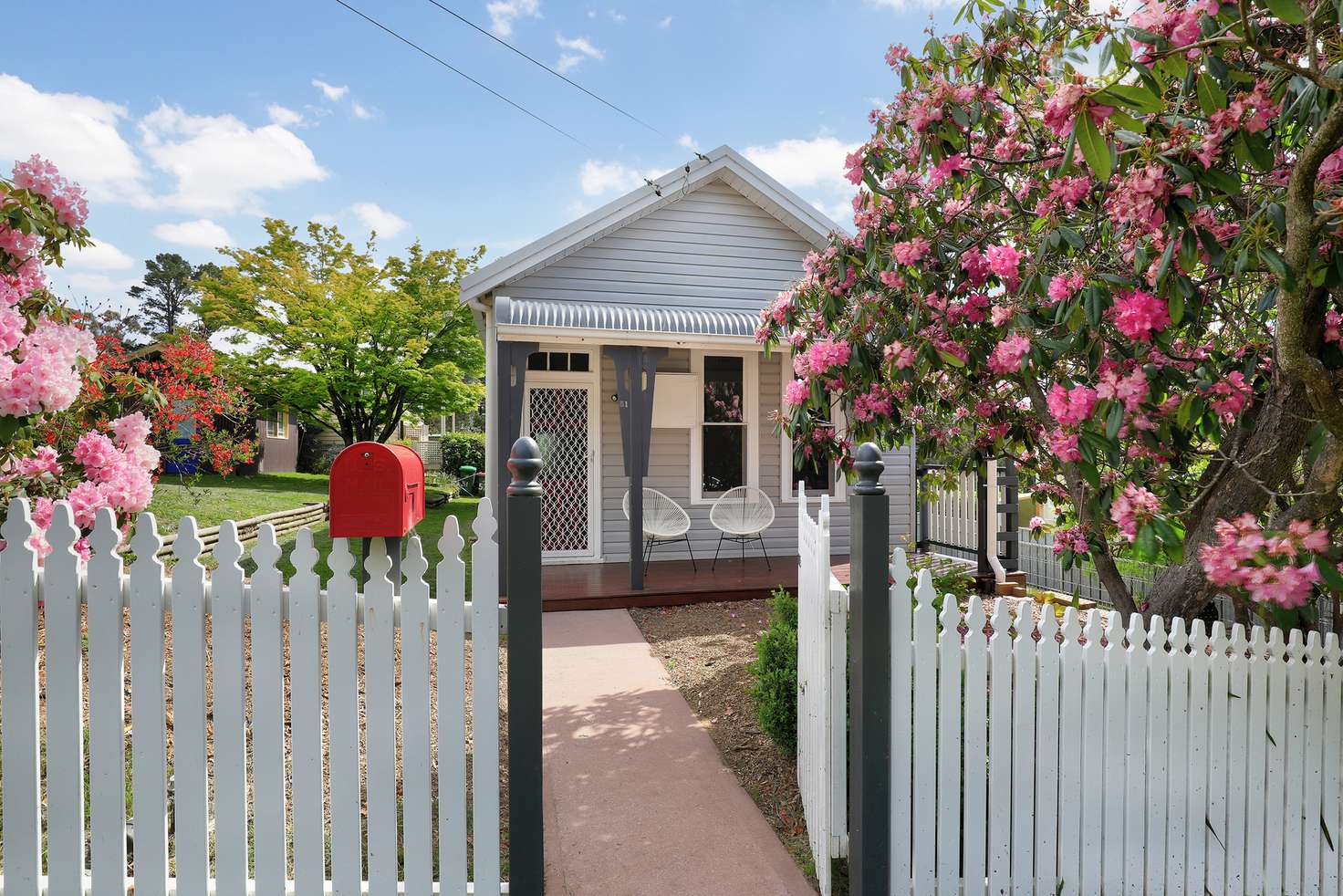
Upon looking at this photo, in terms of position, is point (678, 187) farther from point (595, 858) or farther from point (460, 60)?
point (595, 858)

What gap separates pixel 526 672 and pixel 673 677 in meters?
2.94

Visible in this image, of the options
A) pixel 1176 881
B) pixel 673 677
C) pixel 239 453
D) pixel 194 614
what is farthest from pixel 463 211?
pixel 1176 881

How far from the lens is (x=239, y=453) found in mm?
8938

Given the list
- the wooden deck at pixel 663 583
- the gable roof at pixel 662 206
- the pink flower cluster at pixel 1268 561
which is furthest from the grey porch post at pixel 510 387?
the pink flower cluster at pixel 1268 561

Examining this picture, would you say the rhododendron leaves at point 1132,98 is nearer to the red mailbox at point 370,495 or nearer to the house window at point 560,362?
the red mailbox at point 370,495

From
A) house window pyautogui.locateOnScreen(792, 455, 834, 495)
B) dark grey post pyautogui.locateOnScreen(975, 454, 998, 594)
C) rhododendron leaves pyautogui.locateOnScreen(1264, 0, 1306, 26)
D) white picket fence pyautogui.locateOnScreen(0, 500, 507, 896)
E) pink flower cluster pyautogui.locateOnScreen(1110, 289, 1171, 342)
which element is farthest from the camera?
house window pyautogui.locateOnScreen(792, 455, 834, 495)

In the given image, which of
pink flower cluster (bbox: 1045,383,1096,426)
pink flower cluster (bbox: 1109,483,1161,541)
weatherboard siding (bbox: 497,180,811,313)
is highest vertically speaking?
weatherboard siding (bbox: 497,180,811,313)

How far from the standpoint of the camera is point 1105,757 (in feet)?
7.43

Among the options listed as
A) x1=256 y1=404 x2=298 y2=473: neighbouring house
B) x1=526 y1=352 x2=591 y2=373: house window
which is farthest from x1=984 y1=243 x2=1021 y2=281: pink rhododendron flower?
x1=256 y1=404 x2=298 y2=473: neighbouring house

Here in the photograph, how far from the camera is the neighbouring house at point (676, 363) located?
811 cm

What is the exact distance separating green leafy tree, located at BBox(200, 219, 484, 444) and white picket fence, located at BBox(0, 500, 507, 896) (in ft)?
45.9

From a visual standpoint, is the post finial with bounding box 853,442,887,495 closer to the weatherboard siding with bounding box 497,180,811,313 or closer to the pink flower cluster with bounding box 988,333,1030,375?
the pink flower cluster with bounding box 988,333,1030,375

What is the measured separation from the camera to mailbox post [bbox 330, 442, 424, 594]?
7.57ft

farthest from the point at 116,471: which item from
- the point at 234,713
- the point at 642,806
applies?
the point at 642,806
